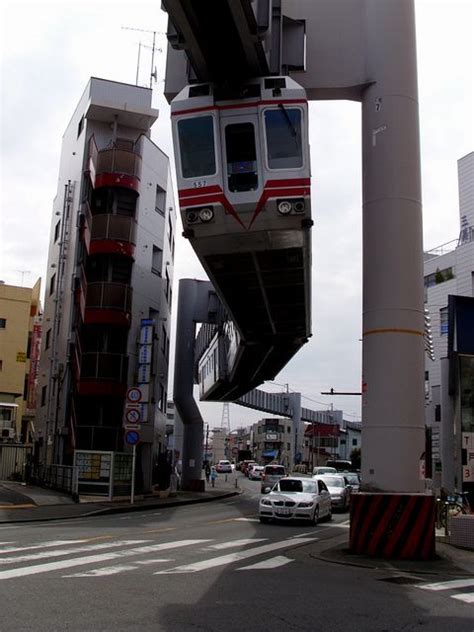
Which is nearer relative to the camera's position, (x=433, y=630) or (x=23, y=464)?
(x=433, y=630)

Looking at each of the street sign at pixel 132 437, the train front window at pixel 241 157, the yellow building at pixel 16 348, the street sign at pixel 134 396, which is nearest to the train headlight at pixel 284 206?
the train front window at pixel 241 157

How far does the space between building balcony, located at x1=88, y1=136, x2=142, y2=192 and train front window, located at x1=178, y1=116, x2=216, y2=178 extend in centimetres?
2149

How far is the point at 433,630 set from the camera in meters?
7.21

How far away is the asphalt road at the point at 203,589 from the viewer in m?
7.24

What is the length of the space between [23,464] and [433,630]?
34621 mm

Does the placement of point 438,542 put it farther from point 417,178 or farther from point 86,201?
point 86,201

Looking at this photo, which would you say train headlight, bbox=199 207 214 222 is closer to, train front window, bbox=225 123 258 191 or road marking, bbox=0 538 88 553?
train front window, bbox=225 123 258 191

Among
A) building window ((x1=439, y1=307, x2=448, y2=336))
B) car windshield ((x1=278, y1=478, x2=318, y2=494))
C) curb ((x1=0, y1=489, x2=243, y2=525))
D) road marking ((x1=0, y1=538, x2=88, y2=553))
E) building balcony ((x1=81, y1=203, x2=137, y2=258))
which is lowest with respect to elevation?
curb ((x1=0, y1=489, x2=243, y2=525))

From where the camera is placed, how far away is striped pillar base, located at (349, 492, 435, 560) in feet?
42.0

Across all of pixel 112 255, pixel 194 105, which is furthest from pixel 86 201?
pixel 194 105

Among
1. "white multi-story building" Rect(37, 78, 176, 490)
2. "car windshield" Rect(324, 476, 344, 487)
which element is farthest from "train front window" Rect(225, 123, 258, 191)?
"white multi-story building" Rect(37, 78, 176, 490)

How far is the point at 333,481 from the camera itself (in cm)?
3017

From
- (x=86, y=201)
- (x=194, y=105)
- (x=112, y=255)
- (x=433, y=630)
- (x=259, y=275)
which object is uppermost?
(x=86, y=201)

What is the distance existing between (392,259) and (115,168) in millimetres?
24088
